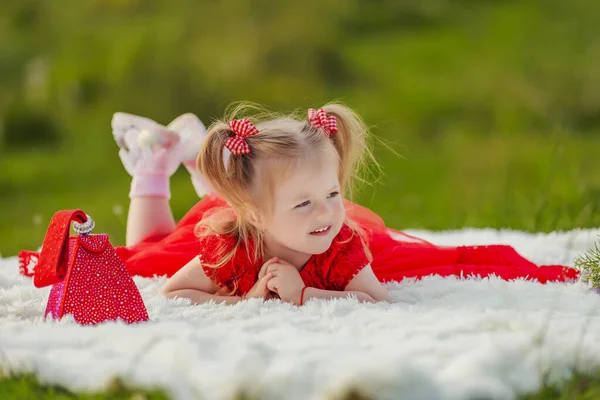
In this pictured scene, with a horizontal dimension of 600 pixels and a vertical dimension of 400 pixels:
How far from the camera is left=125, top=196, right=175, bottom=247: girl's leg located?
258 centimetres

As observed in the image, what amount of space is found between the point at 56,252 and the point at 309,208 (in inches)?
21.8

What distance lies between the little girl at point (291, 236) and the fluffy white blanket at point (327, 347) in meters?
0.13

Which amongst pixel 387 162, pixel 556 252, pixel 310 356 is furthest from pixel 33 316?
pixel 387 162

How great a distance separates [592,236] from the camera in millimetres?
2535

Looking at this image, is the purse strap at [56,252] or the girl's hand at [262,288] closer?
the purse strap at [56,252]

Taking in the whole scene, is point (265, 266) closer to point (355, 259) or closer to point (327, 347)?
point (355, 259)

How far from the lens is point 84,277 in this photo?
1776 millimetres

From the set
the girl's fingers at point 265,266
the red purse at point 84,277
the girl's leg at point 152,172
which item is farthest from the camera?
the girl's leg at point 152,172

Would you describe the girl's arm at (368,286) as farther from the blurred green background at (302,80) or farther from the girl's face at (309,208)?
the blurred green background at (302,80)

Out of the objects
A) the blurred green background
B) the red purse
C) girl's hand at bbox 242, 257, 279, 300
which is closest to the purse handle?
the red purse

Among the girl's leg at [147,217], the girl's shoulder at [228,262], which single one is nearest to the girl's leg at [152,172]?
the girl's leg at [147,217]

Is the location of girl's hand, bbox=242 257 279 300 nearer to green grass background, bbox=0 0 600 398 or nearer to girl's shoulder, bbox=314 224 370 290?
girl's shoulder, bbox=314 224 370 290

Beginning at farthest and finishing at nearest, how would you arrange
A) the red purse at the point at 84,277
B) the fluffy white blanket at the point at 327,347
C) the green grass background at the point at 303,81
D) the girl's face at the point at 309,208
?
the green grass background at the point at 303,81 → the girl's face at the point at 309,208 → the red purse at the point at 84,277 → the fluffy white blanket at the point at 327,347

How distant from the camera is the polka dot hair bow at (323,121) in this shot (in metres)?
2.05
